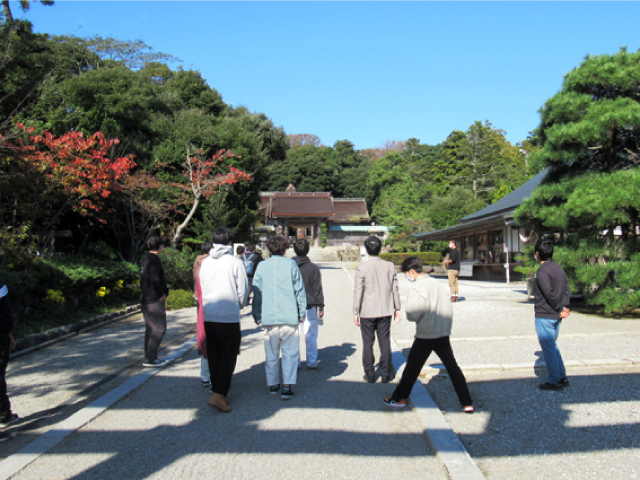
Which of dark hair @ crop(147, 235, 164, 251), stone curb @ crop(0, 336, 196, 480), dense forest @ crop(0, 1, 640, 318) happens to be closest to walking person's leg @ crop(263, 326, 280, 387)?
stone curb @ crop(0, 336, 196, 480)

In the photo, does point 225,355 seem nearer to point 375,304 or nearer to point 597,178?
point 375,304

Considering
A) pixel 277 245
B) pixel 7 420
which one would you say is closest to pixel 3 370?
pixel 7 420

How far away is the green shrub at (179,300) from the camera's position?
36.3ft

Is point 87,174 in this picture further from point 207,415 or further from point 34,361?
point 207,415

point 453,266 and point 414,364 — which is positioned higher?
point 453,266

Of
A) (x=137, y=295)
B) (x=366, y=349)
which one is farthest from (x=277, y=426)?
(x=137, y=295)

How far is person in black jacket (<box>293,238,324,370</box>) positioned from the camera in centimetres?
549

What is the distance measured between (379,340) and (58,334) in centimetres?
545

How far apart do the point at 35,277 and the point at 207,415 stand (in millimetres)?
5302

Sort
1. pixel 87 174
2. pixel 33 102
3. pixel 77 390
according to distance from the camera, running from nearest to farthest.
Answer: pixel 77 390 → pixel 87 174 → pixel 33 102

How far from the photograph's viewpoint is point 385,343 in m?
5.01

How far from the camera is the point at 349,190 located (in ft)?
166

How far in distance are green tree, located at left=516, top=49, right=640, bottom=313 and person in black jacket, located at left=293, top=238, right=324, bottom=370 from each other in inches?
219

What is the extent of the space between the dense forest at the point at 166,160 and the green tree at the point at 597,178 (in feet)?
0.08
